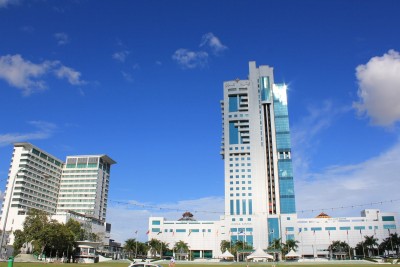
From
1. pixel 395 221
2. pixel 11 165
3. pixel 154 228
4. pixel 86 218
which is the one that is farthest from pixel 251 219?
pixel 11 165

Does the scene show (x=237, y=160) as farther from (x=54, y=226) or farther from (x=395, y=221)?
(x=54, y=226)

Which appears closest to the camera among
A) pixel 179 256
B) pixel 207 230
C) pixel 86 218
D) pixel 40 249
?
pixel 40 249

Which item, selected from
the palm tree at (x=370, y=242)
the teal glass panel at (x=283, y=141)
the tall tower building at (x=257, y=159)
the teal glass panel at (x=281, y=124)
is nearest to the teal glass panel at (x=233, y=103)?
the tall tower building at (x=257, y=159)

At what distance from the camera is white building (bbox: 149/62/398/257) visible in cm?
16525

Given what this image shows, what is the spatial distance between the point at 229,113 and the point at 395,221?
88.8 m

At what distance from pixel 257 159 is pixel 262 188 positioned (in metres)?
13.5

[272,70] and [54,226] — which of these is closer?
[54,226]

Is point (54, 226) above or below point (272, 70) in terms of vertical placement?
below

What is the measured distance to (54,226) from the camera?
338 feet

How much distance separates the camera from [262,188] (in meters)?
170

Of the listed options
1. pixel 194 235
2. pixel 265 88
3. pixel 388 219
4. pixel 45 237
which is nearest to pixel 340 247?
pixel 388 219

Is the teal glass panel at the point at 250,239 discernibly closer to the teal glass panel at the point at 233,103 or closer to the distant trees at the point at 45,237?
the teal glass panel at the point at 233,103

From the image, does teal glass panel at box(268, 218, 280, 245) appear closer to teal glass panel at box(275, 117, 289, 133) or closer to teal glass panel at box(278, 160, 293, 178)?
teal glass panel at box(278, 160, 293, 178)

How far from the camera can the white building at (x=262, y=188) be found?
542 feet
